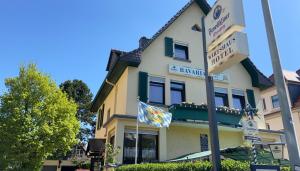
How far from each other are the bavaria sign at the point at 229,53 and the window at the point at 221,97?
11.6m

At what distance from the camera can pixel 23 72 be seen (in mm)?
20250

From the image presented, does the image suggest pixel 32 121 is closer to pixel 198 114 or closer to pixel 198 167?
pixel 198 114

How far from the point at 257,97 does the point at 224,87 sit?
2.72 metres

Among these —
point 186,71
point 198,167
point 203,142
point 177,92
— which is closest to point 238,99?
point 186,71

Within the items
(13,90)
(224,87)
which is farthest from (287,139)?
(13,90)

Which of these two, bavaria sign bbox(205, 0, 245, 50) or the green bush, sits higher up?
bavaria sign bbox(205, 0, 245, 50)

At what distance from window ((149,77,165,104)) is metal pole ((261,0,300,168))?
10.9 meters

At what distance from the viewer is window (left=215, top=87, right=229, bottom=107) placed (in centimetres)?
1825

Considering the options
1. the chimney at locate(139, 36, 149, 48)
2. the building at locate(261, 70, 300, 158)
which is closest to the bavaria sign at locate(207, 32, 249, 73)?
the chimney at locate(139, 36, 149, 48)

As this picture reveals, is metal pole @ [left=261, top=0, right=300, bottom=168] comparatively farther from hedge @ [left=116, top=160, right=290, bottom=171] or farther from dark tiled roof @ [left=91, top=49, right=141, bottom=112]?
dark tiled roof @ [left=91, top=49, right=141, bottom=112]

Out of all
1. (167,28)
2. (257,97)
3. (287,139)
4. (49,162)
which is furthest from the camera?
(49,162)

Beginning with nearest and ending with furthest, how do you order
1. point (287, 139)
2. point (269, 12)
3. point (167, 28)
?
1. point (287, 139)
2. point (269, 12)
3. point (167, 28)

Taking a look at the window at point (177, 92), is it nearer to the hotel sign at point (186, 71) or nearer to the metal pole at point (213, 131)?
the hotel sign at point (186, 71)

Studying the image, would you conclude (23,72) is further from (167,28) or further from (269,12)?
(269,12)
